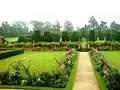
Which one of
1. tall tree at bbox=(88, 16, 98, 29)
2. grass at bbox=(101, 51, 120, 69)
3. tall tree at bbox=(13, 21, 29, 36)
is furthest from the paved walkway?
tall tree at bbox=(88, 16, 98, 29)

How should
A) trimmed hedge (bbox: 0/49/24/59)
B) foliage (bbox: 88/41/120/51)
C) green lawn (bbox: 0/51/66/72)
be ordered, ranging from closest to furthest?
green lawn (bbox: 0/51/66/72), trimmed hedge (bbox: 0/49/24/59), foliage (bbox: 88/41/120/51)

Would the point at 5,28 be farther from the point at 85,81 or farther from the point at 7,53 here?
the point at 85,81

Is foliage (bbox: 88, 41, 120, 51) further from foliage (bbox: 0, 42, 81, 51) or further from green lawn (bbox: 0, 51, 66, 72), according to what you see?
green lawn (bbox: 0, 51, 66, 72)

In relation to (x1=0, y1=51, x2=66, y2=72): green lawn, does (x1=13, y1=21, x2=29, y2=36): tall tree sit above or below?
above

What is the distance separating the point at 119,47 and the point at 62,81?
2000 centimetres

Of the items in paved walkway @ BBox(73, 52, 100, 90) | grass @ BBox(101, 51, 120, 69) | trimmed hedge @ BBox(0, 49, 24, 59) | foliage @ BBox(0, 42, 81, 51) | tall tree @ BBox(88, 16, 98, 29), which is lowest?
paved walkway @ BBox(73, 52, 100, 90)

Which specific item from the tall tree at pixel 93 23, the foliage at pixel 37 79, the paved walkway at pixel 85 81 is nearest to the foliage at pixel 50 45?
the paved walkway at pixel 85 81

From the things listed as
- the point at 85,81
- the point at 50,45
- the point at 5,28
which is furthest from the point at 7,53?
the point at 5,28

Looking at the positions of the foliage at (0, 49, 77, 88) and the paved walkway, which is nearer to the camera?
the paved walkway

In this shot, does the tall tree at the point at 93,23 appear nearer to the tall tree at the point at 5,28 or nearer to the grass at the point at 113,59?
the tall tree at the point at 5,28

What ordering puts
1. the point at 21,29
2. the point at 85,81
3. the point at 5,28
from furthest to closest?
the point at 21,29
the point at 5,28
the point at 85,81

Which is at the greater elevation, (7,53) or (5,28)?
(5,28)

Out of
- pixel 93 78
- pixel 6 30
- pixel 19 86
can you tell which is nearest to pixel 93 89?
pixel 93 78

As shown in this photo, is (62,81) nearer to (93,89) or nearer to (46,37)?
(93,89)
